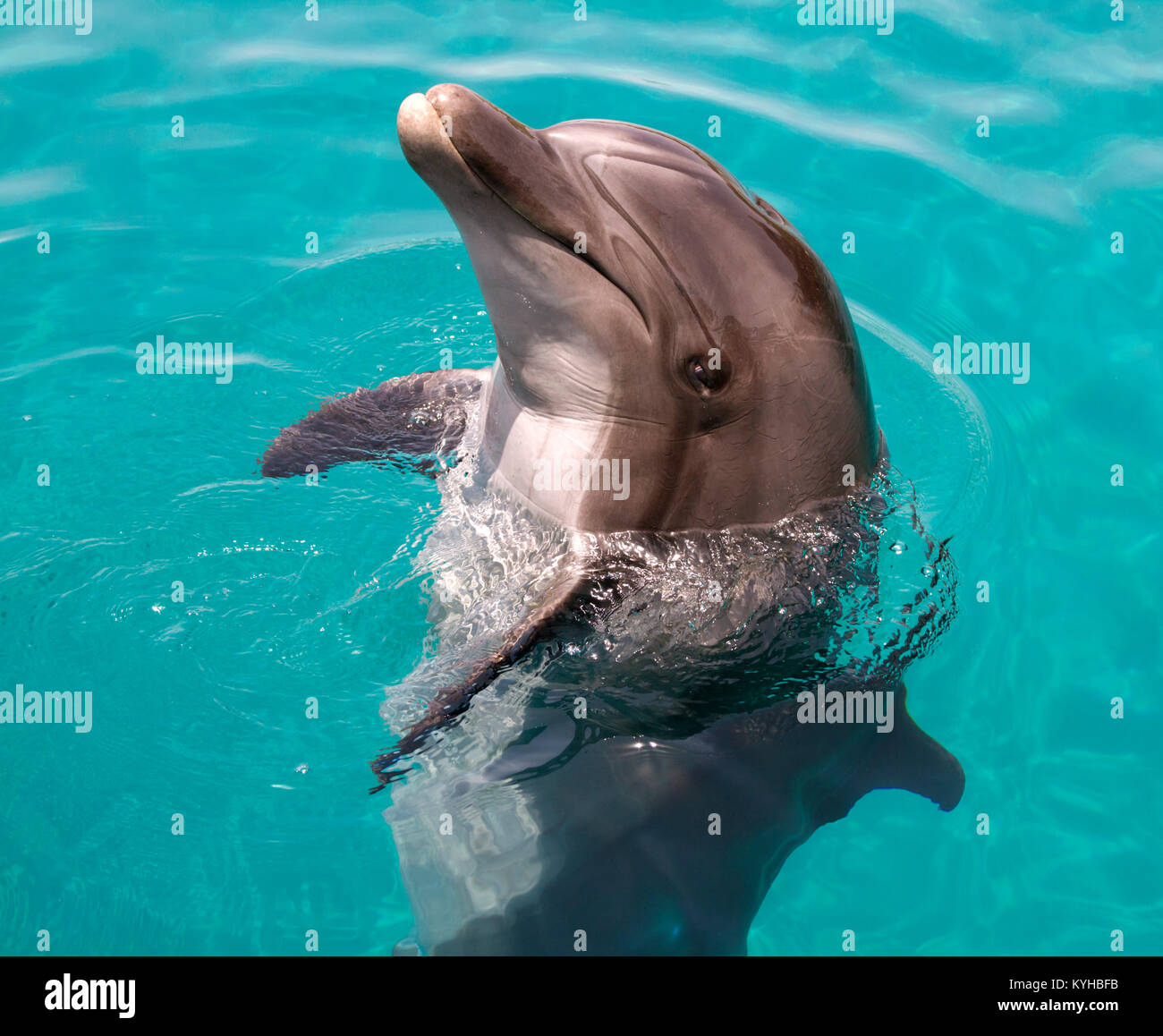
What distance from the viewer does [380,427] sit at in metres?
6.91

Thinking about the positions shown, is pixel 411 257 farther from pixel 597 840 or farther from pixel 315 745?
pixel 597 840

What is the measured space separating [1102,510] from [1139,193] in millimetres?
4099

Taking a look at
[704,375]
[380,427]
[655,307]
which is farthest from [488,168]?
[380,427]

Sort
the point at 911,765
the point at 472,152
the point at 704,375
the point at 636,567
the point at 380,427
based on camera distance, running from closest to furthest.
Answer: the point at 472,152 → the point at 704,375 → the point at 636,567 → the point at 911,765 → the point at 380,427

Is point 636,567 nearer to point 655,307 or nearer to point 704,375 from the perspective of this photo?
point 704,375

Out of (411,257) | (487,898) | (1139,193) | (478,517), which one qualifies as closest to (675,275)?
(478,517)

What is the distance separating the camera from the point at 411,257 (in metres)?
9.17

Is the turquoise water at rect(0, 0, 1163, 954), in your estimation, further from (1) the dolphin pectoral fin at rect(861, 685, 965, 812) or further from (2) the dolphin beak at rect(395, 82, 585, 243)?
(2) the dolphin beak at rect(395, 82, 585, 243)

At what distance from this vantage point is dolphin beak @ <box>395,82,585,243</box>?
438cm

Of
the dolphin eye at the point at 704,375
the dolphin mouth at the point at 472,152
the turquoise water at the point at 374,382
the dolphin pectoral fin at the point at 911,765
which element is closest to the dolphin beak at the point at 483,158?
the dolphin mouth at the point at 472,152

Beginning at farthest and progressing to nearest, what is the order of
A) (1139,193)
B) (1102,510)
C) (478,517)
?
1. (1139,193)
2. (1102,510)
3. (478,517)

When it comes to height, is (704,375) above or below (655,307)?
below

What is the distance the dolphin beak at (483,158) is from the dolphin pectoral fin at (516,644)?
1498 millimetres

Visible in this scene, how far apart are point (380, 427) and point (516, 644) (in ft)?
7.92
